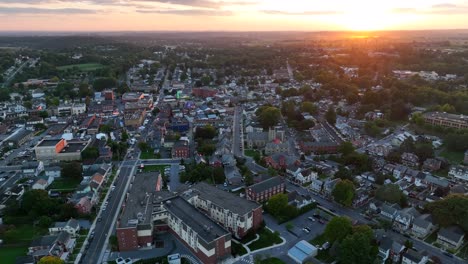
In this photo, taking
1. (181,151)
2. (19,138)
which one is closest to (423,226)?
(181,151)

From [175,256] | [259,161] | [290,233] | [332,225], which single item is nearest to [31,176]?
[175,256]

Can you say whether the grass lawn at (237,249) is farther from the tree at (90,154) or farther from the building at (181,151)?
the tree at (90,154)

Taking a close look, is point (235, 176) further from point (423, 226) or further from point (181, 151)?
point (423, 226)

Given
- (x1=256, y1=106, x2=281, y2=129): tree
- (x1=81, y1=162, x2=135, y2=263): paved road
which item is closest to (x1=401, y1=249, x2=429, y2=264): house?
(x1=81, y1=162, x2=135, y2=263): paved road

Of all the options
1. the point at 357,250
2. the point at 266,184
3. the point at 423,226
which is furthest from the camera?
the point at 266,184

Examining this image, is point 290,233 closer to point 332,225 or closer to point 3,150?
point 332,225
